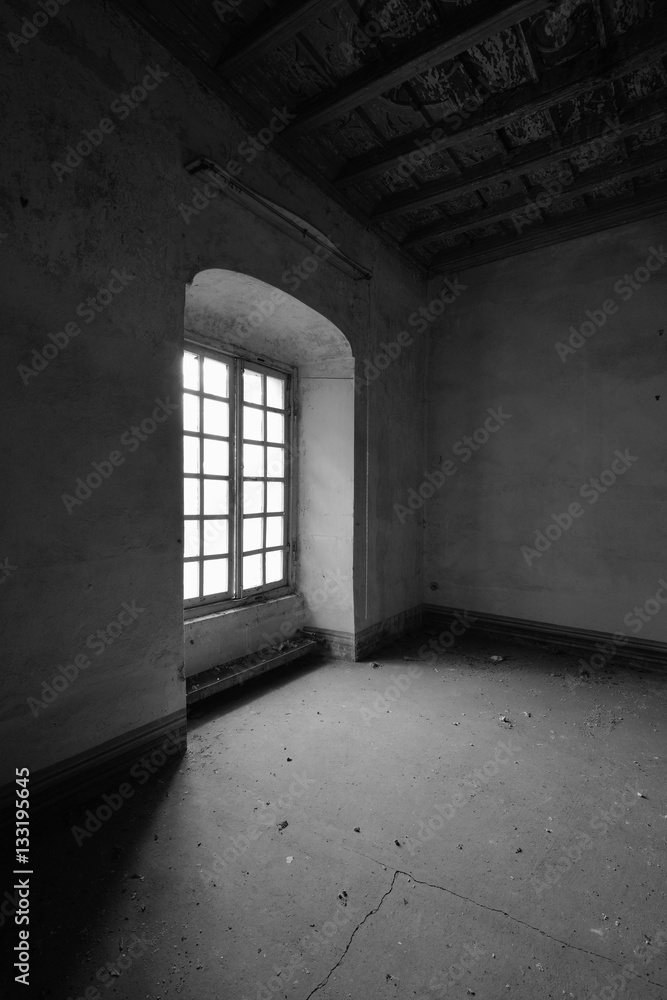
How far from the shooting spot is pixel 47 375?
2018 millimetres

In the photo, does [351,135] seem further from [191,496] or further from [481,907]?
[481,907]

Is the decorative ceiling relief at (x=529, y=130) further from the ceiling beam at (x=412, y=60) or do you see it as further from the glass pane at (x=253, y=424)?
the glass pane at (x=253, y=424)

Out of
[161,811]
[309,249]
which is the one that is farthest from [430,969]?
[309,249]

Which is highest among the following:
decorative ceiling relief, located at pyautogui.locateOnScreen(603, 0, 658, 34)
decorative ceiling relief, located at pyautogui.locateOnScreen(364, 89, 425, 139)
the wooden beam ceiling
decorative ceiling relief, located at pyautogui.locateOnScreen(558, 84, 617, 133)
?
decorative ceiling relief, located at pyautogui.locateOnScreen(558, 84, 617, 133)

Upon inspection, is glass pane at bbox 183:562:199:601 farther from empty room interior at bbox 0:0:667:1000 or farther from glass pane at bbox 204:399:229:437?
glass pane at bbox 204:399:229:437

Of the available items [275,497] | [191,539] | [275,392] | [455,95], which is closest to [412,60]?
[455,95]

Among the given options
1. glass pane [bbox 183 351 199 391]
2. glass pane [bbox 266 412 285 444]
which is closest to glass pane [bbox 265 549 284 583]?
glass pane [bbox 266 412 285 444]

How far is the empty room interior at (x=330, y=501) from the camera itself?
1.70 m

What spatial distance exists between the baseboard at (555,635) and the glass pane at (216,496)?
8.04 feet

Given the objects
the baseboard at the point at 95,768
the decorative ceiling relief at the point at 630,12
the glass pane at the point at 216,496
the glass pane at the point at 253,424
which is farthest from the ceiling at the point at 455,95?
the baseboard at the point at 95,768

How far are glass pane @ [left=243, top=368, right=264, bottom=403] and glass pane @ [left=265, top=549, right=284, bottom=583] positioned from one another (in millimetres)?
1255

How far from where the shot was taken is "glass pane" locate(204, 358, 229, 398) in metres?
3.56

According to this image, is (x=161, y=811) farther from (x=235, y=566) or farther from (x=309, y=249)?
(x=309, y=249)

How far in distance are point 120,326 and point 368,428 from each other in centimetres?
228
